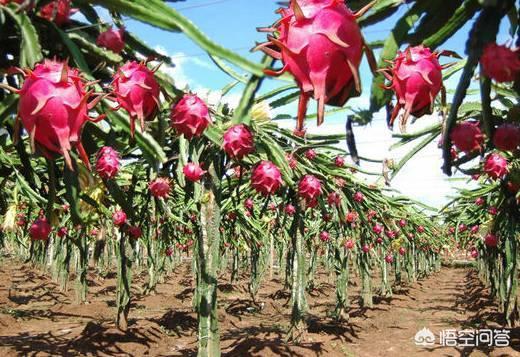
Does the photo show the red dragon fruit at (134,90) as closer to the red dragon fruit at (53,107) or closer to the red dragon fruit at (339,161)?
the red dragon fruit at (53,107)

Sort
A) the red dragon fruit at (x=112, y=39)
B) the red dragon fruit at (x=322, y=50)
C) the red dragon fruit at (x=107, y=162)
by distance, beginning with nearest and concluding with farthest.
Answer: the red dragon fruit at (x=322, y=50)
the red dragon fruit at (x=112, y=39)
the red dragon fruit at (x=107, y=162)

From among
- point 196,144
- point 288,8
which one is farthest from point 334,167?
point 288,8

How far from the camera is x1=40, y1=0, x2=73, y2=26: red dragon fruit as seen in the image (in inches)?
43.5

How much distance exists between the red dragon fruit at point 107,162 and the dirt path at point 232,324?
3936 millimetres

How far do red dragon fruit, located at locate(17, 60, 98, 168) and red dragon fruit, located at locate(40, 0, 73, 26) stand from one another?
13.1 inches

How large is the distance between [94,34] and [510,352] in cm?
618

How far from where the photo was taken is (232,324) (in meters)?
8.25

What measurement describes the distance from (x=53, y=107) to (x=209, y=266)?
258 centimetres

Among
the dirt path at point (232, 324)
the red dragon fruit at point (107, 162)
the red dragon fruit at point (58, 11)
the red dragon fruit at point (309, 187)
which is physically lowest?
the dirt path at point (232, 324)

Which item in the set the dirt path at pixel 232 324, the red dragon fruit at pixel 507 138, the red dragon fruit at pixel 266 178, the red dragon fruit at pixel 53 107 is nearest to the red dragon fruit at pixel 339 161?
the dirt path at pixel 232 324

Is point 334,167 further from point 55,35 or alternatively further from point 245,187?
point 55,35

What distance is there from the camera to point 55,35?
46.7 inches

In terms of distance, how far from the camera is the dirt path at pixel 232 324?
5.74 m

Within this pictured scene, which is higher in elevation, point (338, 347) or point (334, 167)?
point (334, 167)
